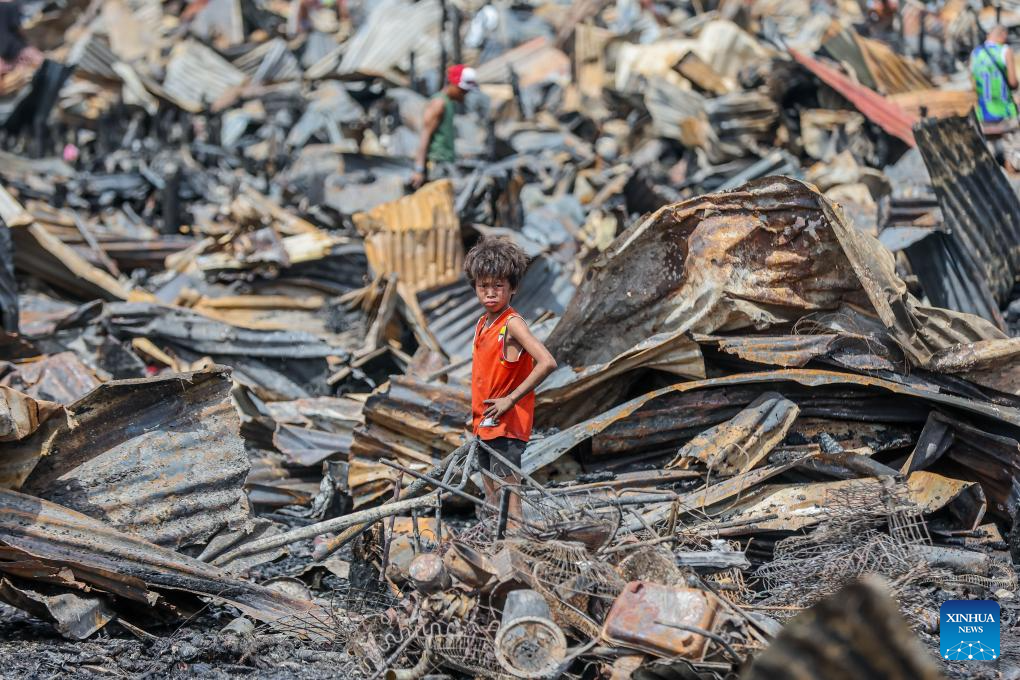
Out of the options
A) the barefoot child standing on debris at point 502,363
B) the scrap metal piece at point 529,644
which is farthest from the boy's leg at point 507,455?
the scrap metal piece at point 529,644

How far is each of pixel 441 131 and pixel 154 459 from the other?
5.85m

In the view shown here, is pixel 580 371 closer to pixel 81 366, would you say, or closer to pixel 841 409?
pixel 841 409

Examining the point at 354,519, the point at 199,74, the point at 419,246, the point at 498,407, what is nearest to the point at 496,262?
the point at 498,407

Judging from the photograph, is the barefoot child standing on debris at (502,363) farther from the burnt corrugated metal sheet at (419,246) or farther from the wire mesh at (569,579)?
the burnt corrugated metal sheet at (419,246)

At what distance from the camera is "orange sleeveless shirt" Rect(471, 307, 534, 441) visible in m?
3.77

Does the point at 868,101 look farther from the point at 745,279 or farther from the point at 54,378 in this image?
the point at 54,378

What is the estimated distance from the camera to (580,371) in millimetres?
4887

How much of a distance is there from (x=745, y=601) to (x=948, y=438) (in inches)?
60.5

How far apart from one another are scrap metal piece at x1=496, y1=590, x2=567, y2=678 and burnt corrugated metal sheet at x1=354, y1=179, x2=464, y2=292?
498 centimetres

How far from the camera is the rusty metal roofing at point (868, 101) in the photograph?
1022 cm

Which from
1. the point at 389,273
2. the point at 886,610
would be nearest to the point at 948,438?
the point at 886,610

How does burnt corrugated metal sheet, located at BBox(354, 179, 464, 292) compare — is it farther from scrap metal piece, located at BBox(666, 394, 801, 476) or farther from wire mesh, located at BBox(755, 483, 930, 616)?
wire mesh, located at BBox(755, 483, 930, 616)

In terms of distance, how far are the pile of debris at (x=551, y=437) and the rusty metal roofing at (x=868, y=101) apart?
0.17 metres

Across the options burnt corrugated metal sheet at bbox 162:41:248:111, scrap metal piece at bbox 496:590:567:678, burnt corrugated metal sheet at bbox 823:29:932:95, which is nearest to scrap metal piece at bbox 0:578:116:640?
scrap metal piece at bbox 496:590:567:678
